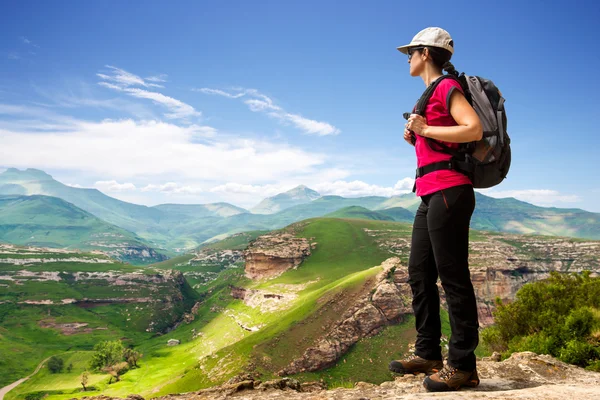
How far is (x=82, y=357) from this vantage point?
103250 mm

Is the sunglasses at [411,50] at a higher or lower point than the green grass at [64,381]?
higher

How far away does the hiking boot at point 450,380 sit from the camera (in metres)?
4.38

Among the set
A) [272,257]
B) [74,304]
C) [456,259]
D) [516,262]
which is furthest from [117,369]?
[516,262]

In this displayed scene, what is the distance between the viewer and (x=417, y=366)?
5.11 metres

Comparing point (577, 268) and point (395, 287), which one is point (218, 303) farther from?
point (577, 268)

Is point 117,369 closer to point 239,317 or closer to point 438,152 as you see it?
point 239,317

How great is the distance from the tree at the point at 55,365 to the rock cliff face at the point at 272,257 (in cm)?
7334

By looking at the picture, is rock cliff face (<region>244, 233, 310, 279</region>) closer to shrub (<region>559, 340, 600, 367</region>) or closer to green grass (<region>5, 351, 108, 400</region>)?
green grass (<region>5, 351, 108, 400</region>)

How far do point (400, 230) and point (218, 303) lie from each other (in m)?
102

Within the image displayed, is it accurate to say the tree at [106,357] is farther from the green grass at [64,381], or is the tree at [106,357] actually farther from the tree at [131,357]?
the tree at [131,357]

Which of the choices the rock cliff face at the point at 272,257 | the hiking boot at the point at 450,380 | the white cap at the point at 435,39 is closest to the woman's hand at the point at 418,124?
the white cap at the point at 435,39

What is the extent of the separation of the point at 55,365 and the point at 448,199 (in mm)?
124287

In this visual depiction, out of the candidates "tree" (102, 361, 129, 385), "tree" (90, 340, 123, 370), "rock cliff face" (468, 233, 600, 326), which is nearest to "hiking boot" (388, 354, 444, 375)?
"tree" (102, 361, 129, 385)

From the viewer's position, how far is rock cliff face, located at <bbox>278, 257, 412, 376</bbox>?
58.7 meters
